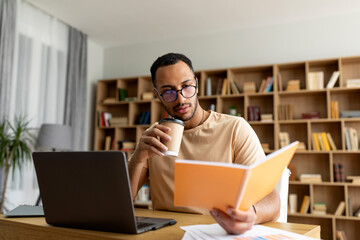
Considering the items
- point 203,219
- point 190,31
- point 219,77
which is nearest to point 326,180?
point 219,77

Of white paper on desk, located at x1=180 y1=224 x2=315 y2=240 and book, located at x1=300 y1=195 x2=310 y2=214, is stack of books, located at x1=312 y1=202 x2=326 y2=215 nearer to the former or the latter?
book, located at x1=300 y1=195 x2=310 y2=214

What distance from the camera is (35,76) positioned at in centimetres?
425

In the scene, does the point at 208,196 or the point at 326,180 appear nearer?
the point at 208,196

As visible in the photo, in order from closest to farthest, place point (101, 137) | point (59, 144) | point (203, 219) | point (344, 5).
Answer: point (203, 219)
point (59, 144)
point (344, 5)
point (101, 137)

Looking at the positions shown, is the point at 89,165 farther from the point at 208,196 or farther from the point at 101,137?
the point at 101,137

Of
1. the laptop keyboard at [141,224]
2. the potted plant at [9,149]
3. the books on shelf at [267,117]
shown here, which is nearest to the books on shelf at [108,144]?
the potted plant at [9,149]

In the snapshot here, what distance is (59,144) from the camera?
12.4 feet

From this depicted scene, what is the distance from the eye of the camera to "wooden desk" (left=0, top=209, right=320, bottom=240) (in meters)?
0.86

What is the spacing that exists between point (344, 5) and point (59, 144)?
370 centimetres

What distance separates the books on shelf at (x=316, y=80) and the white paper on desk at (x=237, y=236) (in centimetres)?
355

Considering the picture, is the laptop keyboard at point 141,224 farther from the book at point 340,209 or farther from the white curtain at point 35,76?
the book at point 340,209

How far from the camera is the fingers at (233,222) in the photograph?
808 millimetres

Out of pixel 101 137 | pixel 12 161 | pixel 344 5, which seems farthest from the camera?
pixel 101 137

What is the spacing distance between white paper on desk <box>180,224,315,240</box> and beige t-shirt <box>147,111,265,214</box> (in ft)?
1.47
